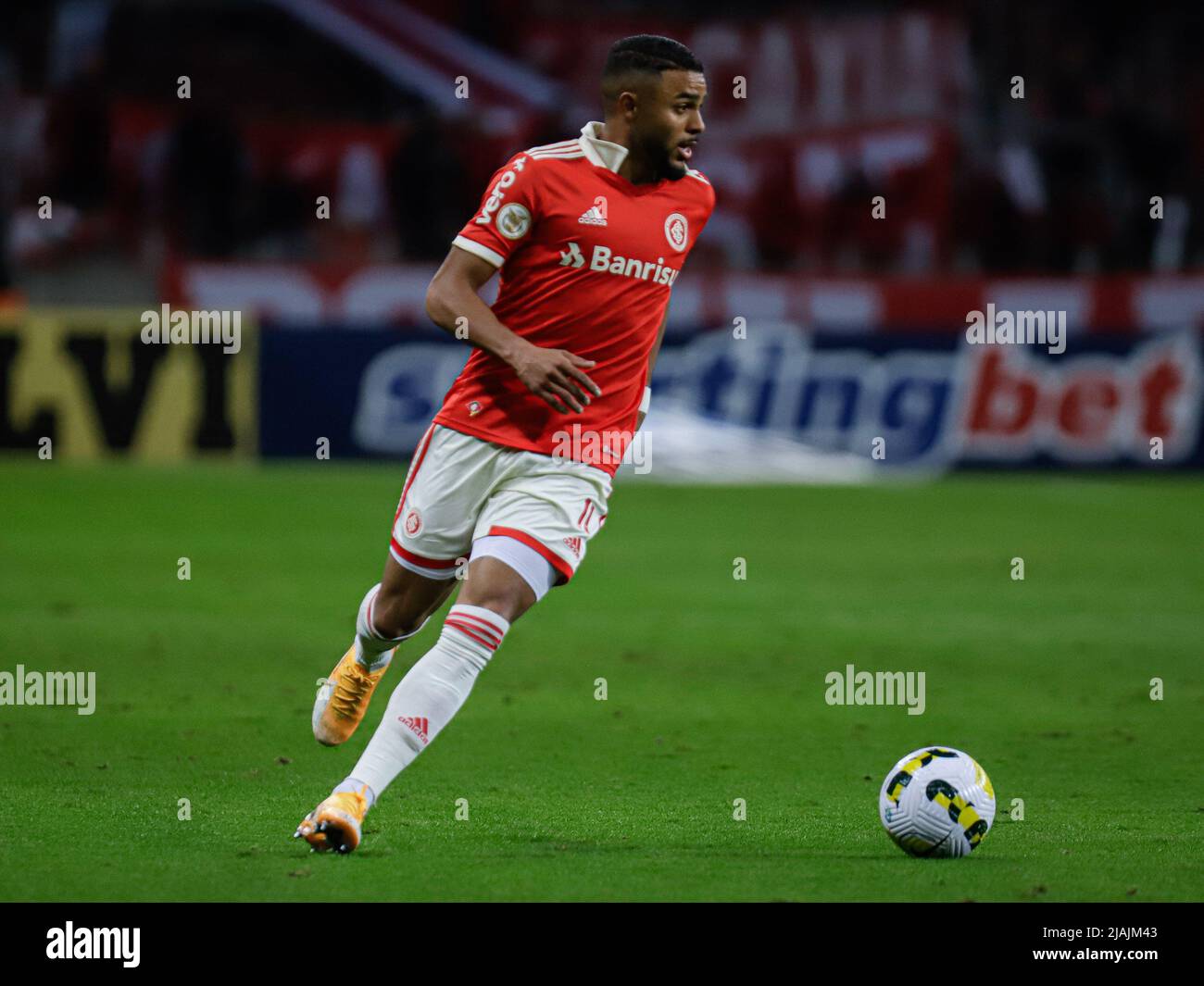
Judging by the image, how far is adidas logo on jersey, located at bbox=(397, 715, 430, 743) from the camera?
578 centimetres

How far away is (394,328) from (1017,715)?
1286cm

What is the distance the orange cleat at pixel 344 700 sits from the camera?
271 inches

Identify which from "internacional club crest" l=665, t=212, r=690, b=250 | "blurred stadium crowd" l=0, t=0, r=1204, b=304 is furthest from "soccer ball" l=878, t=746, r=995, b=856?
"blurred stadium crowd" l=0, t=0, r=1204, b=304

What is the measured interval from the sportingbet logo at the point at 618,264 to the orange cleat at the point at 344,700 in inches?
65.5

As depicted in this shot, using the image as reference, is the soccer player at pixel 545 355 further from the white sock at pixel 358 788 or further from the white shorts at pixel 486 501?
the white sock at pixel 358 788

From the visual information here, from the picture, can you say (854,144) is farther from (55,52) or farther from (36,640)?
(36,640)

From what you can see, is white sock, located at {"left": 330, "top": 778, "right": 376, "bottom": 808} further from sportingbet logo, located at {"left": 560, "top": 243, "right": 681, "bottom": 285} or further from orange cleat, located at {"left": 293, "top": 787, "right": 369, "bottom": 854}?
sportingbet logo, located at {"left": 560, "top": 243, "right": 681, "bottom": 285}

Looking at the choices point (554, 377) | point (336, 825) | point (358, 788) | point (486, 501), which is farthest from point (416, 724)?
point (554, 377)

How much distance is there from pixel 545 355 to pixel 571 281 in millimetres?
433

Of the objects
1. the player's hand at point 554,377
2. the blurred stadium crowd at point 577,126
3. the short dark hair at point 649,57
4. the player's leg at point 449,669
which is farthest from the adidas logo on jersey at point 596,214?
the blurred stadium crowd at point 577,126

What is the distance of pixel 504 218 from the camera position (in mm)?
6055

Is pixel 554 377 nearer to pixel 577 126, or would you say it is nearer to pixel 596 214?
pixel 596 214

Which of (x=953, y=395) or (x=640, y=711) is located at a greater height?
(x=953, y=395)
